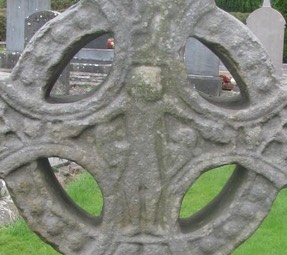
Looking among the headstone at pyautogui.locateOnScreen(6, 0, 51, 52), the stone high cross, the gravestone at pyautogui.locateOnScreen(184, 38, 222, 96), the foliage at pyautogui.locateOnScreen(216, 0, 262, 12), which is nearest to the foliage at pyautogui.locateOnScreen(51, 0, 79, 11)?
the foliage at pyautogui.locateOnScreen(216, 0, 262, 12)

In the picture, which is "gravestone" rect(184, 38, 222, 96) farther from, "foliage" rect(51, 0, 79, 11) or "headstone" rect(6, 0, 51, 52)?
"foliage" rect(51, 0, 79, 11)

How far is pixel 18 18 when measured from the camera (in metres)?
13.2

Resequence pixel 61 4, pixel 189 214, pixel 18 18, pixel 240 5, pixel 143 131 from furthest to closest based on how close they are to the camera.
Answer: pixel 61 4 < pixel 240 5 < pixel 18 18 < pixel 189 214 < pixel 143 131

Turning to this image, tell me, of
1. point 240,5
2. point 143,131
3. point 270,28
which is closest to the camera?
point 143,131

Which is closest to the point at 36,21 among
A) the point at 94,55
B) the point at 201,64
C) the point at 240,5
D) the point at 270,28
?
the point at 201,64

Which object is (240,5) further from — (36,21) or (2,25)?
(36,21)

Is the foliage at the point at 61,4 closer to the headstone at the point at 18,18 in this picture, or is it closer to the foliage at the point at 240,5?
the foliage at the point at 240,5

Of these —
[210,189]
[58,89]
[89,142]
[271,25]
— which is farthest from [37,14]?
[89,142]

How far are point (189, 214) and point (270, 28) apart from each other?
9.35 m

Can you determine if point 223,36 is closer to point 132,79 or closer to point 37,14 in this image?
point 132,79

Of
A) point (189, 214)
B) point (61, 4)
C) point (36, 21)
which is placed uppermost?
point (61, 4)

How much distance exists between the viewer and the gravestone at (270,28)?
A: 14.7 meters

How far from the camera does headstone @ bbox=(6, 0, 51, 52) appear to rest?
13.0m

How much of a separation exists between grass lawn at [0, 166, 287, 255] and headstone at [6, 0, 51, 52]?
242 inches
